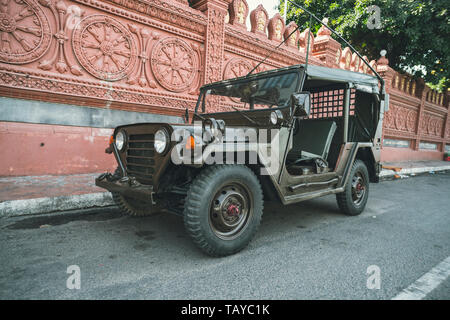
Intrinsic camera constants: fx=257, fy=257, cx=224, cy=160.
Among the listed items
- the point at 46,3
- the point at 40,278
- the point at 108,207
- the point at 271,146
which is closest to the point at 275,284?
the point at 271,146

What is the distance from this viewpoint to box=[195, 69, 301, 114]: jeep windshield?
312 centimetres

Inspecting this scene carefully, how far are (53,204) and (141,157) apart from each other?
1826mm

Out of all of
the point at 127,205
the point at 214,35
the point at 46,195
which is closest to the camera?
the point at 127,205

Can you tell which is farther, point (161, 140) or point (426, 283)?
point (161, 140)

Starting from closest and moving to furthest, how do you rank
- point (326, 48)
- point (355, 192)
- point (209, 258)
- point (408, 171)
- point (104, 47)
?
point (209, 258)
point (355, 192)
point (104, 47)
point (326, 48)
point (408, 171)

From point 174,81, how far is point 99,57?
5.46 feet

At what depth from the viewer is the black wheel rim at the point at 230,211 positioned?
2377 millimetres

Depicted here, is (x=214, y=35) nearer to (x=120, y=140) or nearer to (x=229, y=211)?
(x=120, y=140)

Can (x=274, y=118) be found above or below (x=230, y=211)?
above

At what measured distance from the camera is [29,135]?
4492 millimetres

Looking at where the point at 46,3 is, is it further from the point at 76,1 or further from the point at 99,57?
the point at 99,57

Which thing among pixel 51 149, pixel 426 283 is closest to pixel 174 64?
pixel 51 149

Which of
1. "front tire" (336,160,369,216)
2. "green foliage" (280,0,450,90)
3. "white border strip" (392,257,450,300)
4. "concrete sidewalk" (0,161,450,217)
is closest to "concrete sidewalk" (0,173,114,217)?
"concrete sidewalk" (0,161,450,217)

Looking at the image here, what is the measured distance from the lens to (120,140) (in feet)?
9.75
